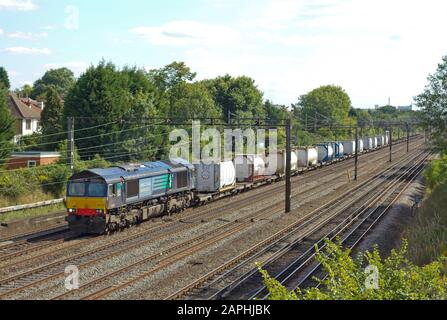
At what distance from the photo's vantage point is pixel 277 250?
24.0 m

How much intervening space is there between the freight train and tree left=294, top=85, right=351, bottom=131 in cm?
8576

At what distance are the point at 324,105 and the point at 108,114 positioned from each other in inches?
3650

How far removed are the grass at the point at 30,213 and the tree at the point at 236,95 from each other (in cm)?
6134

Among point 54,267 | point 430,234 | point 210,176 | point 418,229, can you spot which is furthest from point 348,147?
point 54,267

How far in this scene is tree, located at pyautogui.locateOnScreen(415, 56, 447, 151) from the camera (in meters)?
43.7

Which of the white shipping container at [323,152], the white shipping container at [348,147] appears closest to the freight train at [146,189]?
the white shipping container at [323,152]

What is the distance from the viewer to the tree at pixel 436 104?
43.7m

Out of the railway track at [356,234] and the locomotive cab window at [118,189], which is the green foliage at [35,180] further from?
the railway track at [356,234]

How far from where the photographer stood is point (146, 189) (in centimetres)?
2947

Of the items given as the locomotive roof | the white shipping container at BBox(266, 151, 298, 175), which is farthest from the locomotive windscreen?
the white shipping container at BBox(266, 151, 298, 175)

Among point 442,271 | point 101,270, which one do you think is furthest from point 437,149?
point 101,270
